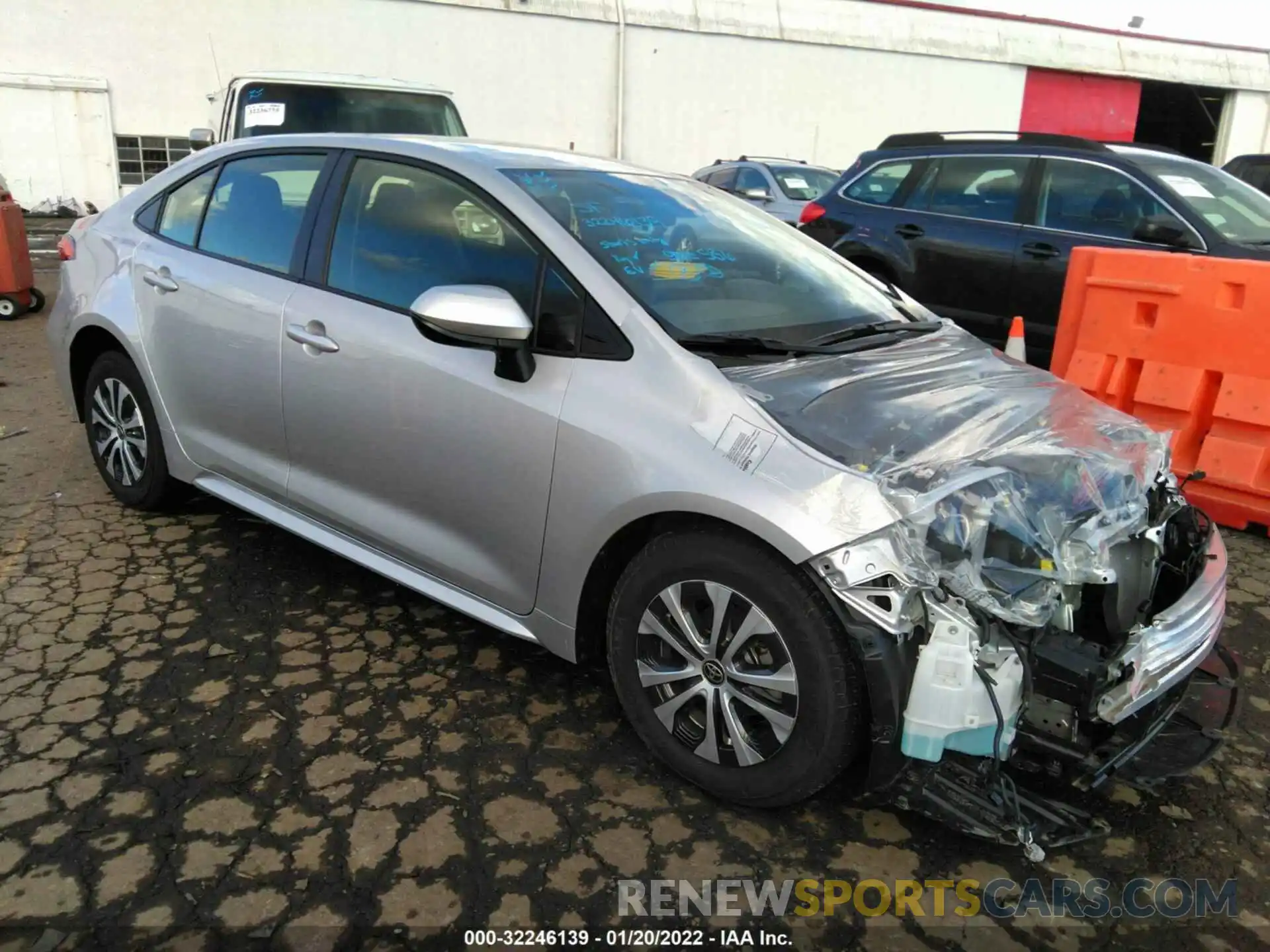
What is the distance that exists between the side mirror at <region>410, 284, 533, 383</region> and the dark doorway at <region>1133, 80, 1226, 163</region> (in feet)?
99.2

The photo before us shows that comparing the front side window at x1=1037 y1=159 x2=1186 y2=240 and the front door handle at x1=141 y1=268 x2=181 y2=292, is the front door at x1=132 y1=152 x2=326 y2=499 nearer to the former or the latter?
the front door handle at x1=141 y1=268 x2=181 y2=292

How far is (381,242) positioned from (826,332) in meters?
1.50

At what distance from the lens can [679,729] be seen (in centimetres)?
258

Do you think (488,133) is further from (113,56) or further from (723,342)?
(723,342)

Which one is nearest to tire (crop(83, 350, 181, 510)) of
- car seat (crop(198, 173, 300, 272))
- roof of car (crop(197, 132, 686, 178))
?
car seat (crop(198, 173, 300, 272))

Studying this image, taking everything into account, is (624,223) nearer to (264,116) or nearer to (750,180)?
(264,116)

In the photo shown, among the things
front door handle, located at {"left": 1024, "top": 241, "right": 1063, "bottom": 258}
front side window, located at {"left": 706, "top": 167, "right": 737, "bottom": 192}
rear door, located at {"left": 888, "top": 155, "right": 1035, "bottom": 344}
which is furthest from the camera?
front side window, located at {"left": 706, "top": 167, "right": 737, "bottom": 192}

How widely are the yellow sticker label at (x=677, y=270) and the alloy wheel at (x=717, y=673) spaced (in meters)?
0.98

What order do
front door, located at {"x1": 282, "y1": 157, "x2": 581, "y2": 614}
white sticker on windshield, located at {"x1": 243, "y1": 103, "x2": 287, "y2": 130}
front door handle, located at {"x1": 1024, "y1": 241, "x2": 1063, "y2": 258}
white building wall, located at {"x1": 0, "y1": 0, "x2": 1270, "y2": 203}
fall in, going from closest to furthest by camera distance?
front door, located at {"x1": 282, "y1": 157, "x2": 581, "y2": 614}, front door handle, located at {"x1": 1024, "y1": 241, "x2": 1063, "y2": 258}, white sticker on windshield, located at {"x1": 243, "y1": 103, "x2": 287, "y2": 130}, white building wall, located at {"x1": 0, "y1": 0, "x2": 1270, "y2": 203}

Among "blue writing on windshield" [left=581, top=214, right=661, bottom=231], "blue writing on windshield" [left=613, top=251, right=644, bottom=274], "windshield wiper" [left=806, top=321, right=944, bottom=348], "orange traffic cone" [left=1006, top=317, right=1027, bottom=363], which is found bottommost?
"orange traffic cone" [left=1006, top=317, right=1027, bottom=363]

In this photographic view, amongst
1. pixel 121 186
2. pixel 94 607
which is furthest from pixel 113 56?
pixel 94 607

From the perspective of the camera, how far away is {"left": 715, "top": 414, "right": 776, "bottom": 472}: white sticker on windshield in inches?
92.5

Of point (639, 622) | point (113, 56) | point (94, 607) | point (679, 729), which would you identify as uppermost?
point (113, 56)

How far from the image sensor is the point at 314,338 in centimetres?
321
